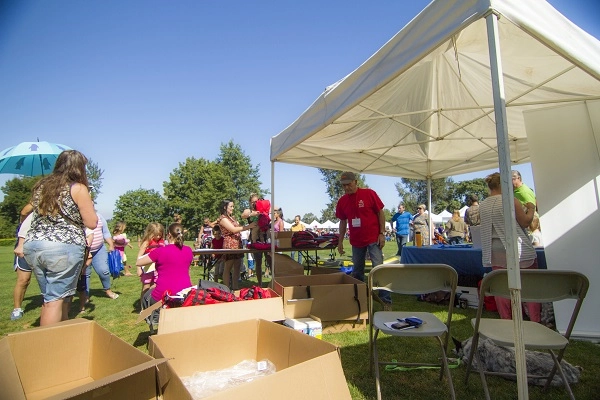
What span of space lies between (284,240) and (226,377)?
12.0 ft

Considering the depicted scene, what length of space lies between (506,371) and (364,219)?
2386 millimetres

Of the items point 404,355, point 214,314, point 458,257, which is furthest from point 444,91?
point 214,314

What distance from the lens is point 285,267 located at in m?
5.46

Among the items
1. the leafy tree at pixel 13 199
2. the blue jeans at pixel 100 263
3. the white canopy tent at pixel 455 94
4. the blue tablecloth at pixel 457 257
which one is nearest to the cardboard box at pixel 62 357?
the white canopy tent at pixel 455 94

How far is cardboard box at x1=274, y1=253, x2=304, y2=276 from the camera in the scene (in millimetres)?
5383

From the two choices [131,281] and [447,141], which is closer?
[447,141]

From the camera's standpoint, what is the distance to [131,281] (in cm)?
793

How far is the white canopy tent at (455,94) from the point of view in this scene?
62.7 inches

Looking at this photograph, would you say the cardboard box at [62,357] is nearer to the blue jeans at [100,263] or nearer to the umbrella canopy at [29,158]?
the blue jeans at [100,263]

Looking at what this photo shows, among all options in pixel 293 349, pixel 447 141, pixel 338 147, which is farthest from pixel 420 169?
pixel 293 349

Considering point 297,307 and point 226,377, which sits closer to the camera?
point 226,377

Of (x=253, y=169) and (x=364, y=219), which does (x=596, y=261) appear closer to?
(x=364, y=219)

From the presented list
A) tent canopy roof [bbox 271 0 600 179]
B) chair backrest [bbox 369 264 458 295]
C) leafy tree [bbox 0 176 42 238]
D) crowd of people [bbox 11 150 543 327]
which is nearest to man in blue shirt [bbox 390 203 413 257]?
tent canopy roof [bbox 271 0 600 179]

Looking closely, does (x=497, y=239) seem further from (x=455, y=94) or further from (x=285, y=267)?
(x=285, y=267)
